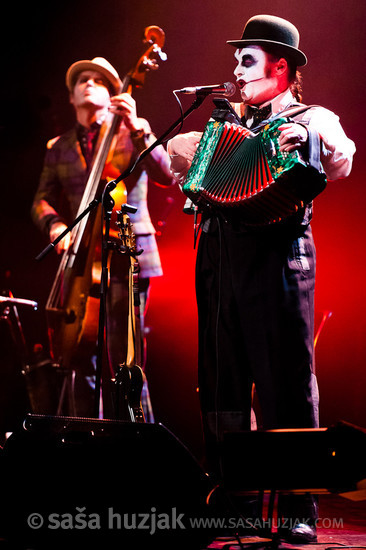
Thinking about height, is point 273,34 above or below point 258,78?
above

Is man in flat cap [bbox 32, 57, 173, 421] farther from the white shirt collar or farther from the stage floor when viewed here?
the white shirt collar

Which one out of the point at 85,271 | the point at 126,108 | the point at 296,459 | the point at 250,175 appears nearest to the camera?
the point at 296,459

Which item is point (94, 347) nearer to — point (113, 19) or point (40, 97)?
point (40, 97)

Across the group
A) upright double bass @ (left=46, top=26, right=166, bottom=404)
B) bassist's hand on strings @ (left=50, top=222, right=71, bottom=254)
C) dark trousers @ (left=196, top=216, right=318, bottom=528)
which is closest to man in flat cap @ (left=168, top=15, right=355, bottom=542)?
dark trousers @ (left=196, top=216, right=318, bottom=528)

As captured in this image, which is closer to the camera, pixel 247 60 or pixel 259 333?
pixel 259 333

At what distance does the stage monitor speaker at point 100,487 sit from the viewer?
65.9 inches

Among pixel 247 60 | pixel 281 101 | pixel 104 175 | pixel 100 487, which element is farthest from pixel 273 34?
pixel 100 487

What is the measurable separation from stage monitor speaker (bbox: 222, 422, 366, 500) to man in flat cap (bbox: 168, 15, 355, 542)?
0.52 meters

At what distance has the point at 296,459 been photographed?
1692 mm

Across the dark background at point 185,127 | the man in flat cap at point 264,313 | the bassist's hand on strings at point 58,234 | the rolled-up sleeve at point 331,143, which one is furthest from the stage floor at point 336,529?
the bassist's hand on strings at point 58,234

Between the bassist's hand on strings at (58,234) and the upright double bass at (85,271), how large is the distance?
0.07m

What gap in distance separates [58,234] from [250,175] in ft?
6.62

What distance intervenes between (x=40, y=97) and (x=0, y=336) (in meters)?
1.61

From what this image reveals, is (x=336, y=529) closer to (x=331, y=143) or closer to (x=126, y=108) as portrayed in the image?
(x=331, y=143)
